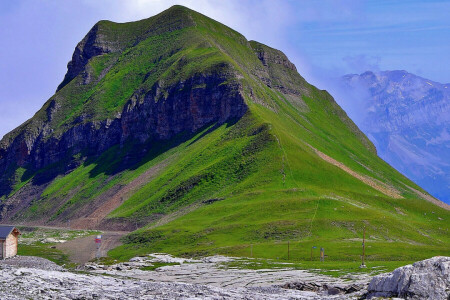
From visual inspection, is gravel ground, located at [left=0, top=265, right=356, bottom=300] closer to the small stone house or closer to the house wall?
the small stone house

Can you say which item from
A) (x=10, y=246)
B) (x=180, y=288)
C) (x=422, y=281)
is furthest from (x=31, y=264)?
(x=422, y=281)

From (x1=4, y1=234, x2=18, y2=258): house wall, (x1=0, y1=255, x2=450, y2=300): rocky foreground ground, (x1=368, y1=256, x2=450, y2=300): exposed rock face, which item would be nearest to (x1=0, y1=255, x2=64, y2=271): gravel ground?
(x1=4, y1=234, x2=18, y2=258): house wall

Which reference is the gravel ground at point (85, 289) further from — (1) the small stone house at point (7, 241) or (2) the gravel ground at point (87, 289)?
(1) the small stone house at point (7, 241)

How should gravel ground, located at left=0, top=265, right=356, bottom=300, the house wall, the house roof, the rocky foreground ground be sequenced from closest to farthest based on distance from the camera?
gravel ground, located at left=0, top=265, right=356, bottom=300, the rocky foreground ground, the house roof, the house wall

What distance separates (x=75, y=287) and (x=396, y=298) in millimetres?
31189

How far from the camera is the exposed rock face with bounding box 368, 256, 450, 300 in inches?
2844

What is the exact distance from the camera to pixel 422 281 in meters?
73.1

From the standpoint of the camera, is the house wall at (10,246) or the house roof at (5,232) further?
the house wall at (10,246)

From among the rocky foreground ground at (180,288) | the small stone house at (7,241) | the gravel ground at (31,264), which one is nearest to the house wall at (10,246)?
the small stone house at (7,241)

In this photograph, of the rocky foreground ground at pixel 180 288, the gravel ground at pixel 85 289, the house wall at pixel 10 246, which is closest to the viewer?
the gravel ground at pixel 85 289

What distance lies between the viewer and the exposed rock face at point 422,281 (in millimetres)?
72250

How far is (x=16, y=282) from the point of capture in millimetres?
74688

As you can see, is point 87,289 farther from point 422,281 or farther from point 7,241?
point 7,241

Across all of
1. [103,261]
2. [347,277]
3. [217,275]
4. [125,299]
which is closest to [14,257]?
[103,261]
